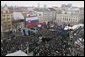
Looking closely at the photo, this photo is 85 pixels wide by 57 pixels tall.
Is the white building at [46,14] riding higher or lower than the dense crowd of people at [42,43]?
higher

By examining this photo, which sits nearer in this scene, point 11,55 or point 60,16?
point 11,55

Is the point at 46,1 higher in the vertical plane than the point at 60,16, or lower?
higher

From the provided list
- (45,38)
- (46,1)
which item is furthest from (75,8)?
(45,38)

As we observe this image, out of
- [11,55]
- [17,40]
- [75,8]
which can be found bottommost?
[11,55]

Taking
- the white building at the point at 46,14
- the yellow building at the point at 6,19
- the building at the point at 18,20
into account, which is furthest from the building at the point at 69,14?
the yellow building at the point at 6,19

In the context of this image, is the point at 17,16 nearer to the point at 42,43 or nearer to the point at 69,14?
the point at 42,43

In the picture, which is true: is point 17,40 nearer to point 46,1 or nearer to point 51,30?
point 51,30

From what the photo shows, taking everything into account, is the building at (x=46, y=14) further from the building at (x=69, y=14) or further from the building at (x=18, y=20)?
the building at (x=18, y=20)
